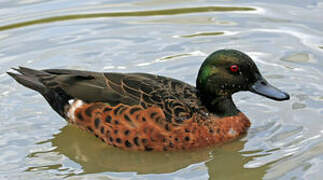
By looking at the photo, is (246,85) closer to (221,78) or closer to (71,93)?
(221,78)

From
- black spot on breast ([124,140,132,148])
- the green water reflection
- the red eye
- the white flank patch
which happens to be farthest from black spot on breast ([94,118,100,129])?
the green water reflection

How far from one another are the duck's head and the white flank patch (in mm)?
1434

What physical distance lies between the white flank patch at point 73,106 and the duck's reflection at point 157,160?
35cm

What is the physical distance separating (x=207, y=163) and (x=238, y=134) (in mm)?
709

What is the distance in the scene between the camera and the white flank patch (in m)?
8.16

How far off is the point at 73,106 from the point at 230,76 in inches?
74.0

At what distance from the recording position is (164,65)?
9.94 m

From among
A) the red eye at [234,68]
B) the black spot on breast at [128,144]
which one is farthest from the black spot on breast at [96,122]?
the red eye at [234,68]

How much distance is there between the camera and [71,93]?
8195 mm

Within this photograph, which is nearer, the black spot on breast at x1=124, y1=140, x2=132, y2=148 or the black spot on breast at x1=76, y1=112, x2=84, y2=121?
the black spot on breast at x1=124, y1=140, x2=132, y2=148

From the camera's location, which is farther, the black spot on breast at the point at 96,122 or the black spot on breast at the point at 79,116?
the black spot on breast at the point at 79,116

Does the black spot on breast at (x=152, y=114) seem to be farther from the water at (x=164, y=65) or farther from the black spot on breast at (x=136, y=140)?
the water at (x=164, y=65)

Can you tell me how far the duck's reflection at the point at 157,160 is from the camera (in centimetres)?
748

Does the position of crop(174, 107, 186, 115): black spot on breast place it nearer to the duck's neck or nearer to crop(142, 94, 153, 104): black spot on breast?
crop(142, 94, 153, 104): black spot on breast
